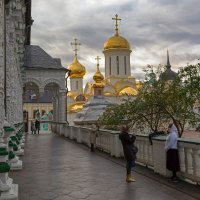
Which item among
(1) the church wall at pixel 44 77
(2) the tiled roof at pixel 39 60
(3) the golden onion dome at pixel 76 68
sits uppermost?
(3) the golden onion dome at pixel 76 68

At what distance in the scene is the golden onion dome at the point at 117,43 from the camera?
63250mm

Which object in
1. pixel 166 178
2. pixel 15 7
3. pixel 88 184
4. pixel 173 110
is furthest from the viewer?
pixel 173 110

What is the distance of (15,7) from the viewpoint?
44.3 feet

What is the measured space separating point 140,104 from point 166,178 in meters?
11.3

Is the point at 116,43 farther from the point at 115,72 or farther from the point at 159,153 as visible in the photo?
the point at 159,153

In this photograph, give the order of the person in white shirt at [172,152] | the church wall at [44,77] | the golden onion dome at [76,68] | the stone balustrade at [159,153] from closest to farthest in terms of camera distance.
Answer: the stone balustrade at [159,153]
the person in white shirt at [172,152]
the church wall at [44,77]
the golden onion dome at [76,68]

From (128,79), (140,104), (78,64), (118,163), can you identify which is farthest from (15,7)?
(78,64)

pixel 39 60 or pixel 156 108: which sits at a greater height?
pixel 39 60

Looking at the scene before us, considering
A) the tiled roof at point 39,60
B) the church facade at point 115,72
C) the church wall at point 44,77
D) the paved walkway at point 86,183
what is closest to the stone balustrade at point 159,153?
the paved walkway at point 86,183

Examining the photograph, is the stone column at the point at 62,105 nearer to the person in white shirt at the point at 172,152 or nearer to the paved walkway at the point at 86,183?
the paved walkway at the point at 86,183

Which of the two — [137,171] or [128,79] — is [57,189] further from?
[128,79]

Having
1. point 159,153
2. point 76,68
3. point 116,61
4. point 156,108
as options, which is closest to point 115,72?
point 116,61

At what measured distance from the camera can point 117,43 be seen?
208ft

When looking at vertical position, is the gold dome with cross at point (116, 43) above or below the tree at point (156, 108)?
above
